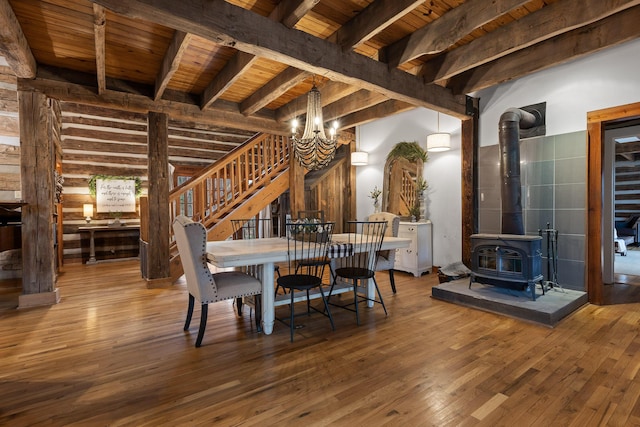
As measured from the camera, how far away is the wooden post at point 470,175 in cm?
468

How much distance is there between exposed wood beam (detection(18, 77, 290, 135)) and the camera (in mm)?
3854

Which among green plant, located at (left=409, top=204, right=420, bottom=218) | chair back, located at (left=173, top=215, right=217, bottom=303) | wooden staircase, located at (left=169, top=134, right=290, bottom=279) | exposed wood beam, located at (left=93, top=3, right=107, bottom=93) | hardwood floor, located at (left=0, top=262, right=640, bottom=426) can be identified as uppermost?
exposed wood beam, located at (left=93, top=3, right=107, bottom=93)

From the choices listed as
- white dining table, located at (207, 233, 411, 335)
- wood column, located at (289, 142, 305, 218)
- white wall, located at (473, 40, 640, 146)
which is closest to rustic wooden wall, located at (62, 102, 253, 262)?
wood column, located at (289, 142, 305, 218)

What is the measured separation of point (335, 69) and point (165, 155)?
2930 mm

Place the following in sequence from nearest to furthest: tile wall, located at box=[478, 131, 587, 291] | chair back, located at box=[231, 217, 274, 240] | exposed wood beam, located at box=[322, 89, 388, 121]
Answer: tile wall, located at box=[478, 131, 587, 291]
chair back, located at box=[231, 217, 274, 240]
exposed wood beam, located at box=[322, 89, 388, 121]

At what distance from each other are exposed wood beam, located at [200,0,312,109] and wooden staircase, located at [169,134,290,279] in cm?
116

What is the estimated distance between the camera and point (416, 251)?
5105mm

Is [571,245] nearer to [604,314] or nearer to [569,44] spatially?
[604,314]

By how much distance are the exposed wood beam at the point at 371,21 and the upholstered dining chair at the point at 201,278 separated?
87.6 inches

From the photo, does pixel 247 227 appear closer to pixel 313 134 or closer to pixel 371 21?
pixel 313 134

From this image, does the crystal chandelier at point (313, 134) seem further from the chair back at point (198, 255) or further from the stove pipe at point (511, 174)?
the stove pipe at point (511, 174)

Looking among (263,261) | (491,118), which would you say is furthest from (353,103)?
(263,261)

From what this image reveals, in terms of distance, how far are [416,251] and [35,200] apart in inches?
202

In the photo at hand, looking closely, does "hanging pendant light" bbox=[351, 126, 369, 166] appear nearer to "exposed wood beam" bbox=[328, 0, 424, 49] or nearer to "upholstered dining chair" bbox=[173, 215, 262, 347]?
"exposed wood beam" bbox=[328, 0, 424, 49]
